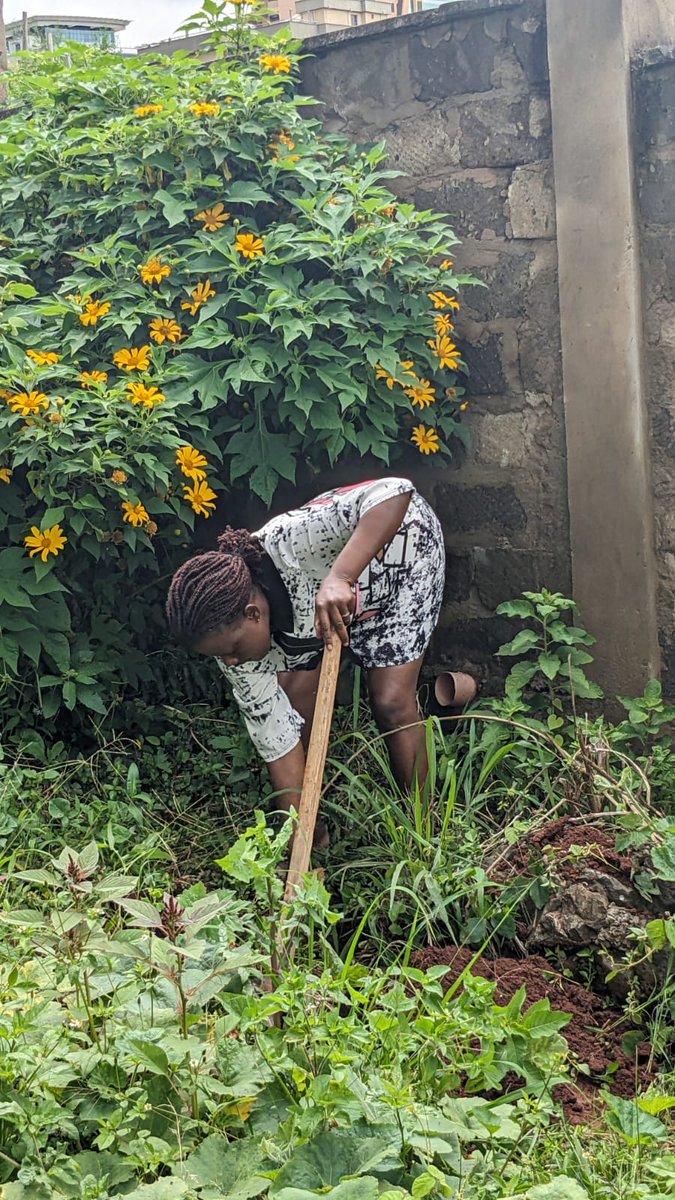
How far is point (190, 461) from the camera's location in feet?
12.4

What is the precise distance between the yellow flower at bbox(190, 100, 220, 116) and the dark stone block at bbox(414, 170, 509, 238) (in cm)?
76

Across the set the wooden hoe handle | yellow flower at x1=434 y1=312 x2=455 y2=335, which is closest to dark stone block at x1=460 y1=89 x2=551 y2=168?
yellow flower at x1=434 y1=312 x2=455 y2=335

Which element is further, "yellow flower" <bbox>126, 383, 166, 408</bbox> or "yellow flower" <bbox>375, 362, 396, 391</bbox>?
"yellow flower" <bbox>375, 362, 396, 391</bbox>

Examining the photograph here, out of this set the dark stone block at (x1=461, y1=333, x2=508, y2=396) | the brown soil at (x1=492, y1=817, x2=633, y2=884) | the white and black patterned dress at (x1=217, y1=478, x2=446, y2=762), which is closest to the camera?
the brown soil at (x1=492, y1=817, x2=633, y2=884)

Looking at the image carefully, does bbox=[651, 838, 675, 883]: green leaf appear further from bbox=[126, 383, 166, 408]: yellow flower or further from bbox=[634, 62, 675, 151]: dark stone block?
bbox=[634, 62, 675, 151]: dark stone block

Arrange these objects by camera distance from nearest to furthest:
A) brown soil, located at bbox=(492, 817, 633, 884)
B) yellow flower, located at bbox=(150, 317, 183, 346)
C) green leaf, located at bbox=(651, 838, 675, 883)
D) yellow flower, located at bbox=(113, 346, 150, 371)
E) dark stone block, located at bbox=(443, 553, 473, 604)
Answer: green leaf, located at bbox=(651, 838, 675, 883), brown soil, located at bbox=(492, 817, 633, 884), yellow flower, located at bbox=(113, 346, 150, 371), yellow flower, located at bbox=(150, 317, 183, 346), dark stone block, located at bbox=(443, 553, 473, 604)

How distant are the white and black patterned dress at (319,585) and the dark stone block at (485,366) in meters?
0.65

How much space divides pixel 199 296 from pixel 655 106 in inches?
61.4

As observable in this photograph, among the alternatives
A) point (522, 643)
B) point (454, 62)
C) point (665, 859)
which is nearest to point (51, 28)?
point (454, 62)

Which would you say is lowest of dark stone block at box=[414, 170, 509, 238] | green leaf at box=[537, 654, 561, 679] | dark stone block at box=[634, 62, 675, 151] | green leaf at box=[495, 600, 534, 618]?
green leaf at box=[537, 654, 561, 679]

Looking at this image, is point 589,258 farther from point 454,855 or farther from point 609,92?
point 454,855

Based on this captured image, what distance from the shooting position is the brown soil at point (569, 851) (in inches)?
114

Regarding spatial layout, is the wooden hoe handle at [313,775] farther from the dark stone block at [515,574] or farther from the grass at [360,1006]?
the dark stone block at [515,574]

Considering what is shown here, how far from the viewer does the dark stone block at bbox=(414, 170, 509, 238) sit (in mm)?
4090
